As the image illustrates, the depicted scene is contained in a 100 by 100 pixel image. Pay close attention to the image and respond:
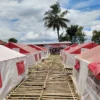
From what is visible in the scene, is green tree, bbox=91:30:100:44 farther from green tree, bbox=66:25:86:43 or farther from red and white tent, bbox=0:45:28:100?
red and white tent, bbox=0:45:28:100

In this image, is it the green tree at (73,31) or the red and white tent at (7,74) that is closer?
the red and white tent at (7,74)

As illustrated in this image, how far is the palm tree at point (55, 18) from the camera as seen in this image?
56469mm

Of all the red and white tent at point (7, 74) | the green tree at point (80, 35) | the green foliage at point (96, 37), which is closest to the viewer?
the red and white tent at point (7, 74)

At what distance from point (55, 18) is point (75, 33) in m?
11.4

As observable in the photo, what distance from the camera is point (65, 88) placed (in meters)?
10.8

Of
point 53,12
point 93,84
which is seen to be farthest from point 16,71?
point 53,12

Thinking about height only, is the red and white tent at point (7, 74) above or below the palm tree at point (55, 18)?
below

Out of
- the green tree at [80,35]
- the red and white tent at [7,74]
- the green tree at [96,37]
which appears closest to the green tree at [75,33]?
the green tree at [80,35]

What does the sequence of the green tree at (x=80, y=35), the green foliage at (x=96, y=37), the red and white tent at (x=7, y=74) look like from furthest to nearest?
the green tree at (x=80, y=35), the green foliage at (x=96, y=37), the red and white tent at (x=7, y=74)

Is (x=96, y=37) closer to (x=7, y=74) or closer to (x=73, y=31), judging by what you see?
(x=73, y=31)

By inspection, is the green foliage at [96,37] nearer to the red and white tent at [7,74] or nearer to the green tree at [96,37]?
the green tree at [96,37]

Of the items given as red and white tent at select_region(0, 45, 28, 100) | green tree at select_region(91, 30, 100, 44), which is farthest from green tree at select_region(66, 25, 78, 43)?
red and white tent at select_region(0, 45, 28, 100)

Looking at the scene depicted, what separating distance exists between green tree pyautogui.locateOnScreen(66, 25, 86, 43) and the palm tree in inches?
317

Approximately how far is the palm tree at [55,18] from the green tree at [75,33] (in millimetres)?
8050
